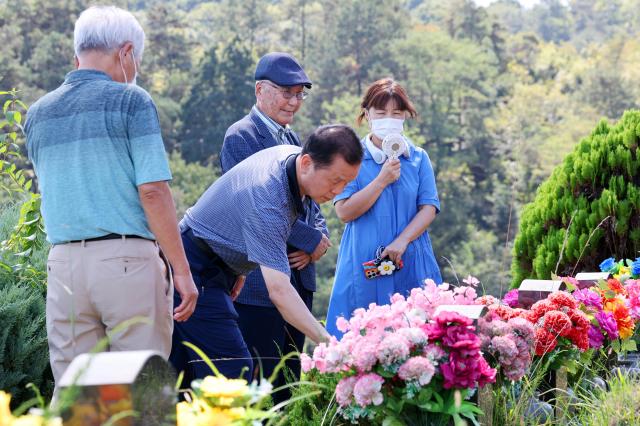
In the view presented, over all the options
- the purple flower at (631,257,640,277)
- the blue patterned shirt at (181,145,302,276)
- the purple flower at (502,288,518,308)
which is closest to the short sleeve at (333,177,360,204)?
the purple flower at (502,288,518,308)

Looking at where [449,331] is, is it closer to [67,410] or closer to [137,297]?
[137,297]

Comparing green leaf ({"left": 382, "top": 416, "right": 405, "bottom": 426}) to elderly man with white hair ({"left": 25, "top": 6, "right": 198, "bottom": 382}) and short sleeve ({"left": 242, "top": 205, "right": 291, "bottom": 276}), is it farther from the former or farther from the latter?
elderly man with white hair ({"left": 25, "top": 6, "right": 198, "bottom": 382})

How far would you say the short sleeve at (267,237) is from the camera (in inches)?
125

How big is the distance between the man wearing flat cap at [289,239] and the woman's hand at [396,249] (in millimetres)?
309

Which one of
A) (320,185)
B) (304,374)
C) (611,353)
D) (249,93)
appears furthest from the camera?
(249,93)

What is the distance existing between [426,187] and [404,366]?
2.00 metres

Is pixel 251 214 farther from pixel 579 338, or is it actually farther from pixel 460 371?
pixel 579 338

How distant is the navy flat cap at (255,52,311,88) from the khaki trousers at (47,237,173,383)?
1534 mm

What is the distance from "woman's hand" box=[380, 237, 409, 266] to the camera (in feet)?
14.8

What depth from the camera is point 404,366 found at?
9.33ft

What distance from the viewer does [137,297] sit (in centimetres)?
295

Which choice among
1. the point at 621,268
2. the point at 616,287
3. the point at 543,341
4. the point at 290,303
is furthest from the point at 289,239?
the point at 621,268

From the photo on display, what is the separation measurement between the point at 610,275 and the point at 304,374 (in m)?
2.54

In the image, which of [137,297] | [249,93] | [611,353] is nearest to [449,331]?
[137,297]
